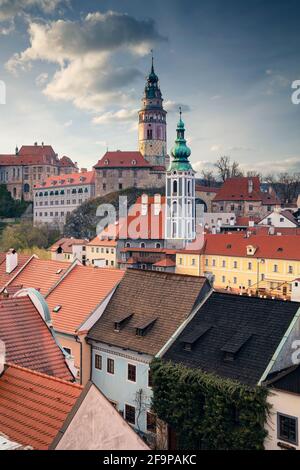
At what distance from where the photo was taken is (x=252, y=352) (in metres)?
15.8

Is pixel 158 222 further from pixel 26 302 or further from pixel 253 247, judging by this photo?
pixel 26 302

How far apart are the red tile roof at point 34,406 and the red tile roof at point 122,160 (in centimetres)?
8717

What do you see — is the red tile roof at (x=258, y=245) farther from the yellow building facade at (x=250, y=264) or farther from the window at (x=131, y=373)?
the window at (x=131, y=373)

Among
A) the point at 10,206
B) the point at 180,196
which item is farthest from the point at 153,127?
the point at 180,196

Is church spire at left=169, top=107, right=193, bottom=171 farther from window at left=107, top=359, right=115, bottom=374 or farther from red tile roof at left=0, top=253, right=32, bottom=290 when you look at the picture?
window at left=107, top=359, right=115, bottom=374

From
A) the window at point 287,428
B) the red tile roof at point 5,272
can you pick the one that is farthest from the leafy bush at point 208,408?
the red tile roof at point 5,272

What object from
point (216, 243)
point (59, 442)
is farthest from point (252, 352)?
point (216, 243)

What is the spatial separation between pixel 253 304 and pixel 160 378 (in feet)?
14.1

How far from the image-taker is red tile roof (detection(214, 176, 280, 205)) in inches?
3184

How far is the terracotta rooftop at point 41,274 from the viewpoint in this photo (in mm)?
24844

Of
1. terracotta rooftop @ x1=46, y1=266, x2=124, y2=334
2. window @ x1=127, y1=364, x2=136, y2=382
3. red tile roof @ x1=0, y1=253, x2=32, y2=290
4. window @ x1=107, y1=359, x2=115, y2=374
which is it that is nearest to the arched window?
red tile roof @ x1=0, y1=253, x2=32, y2=290

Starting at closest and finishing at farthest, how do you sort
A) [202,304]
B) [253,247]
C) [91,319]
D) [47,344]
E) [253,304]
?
[47,344]
[253,304]
[202,304]
[91,319]
[253,247]

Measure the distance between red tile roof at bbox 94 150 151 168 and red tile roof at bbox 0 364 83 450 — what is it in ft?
286

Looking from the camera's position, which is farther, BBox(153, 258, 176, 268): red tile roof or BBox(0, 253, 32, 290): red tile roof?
BBox(153, 258, 176, 268): red tile roof
